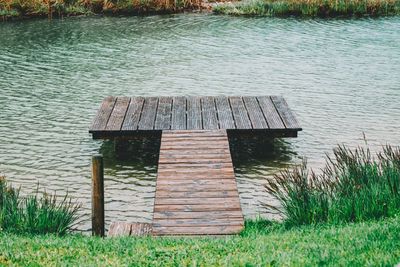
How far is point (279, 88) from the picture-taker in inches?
655

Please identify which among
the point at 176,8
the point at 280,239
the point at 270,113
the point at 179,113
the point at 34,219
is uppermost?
the point at 280,239

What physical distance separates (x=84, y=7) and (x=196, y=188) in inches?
820

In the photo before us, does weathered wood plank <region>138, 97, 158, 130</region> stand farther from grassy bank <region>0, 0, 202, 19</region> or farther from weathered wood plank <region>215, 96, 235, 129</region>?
grassy bank <region>0, 0, 202, 19</region>

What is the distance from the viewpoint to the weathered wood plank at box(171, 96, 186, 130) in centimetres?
1220

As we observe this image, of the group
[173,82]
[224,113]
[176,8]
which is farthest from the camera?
[176,8]

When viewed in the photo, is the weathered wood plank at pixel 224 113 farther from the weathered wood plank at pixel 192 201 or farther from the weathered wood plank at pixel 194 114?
the weathered wood plank at pixel 192 201

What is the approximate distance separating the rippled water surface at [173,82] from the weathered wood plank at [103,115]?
552mm

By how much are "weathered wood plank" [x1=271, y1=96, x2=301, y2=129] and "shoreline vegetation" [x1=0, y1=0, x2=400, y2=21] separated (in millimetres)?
14659

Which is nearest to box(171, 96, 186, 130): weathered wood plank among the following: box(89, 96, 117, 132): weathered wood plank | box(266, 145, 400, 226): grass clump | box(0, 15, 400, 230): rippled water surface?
box(0, 15, 400, 230): rippled water surface

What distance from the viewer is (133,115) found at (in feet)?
41.7

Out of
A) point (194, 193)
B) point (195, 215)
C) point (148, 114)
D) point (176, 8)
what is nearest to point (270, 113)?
point (148, 114)

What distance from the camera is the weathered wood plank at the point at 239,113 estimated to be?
39.2 ft

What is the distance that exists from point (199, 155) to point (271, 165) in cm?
159

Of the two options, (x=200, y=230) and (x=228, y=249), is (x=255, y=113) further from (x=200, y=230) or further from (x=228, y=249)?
(x=228, y=249)
